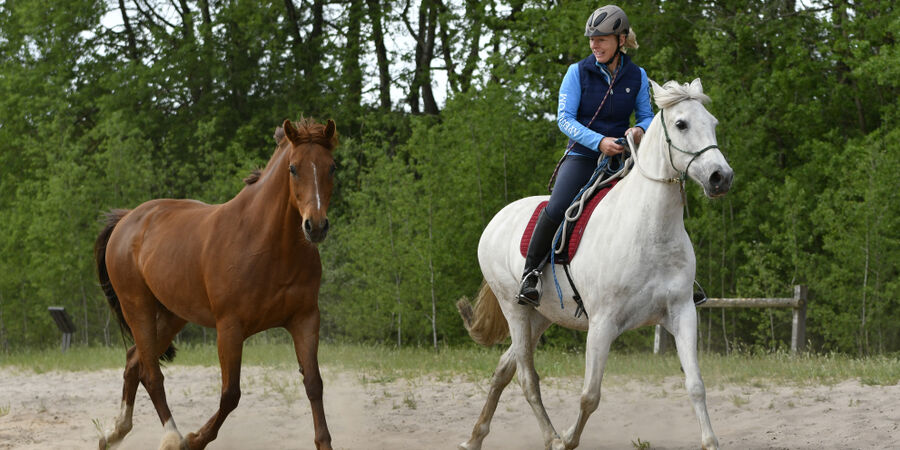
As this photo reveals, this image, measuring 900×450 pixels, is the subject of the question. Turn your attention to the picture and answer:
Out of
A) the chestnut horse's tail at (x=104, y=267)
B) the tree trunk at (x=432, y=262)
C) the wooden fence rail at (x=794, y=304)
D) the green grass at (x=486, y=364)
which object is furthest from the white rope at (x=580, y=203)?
the tree trunk at (x=432, y=262)

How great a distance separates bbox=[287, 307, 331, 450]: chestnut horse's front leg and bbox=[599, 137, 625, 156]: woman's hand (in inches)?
88.1

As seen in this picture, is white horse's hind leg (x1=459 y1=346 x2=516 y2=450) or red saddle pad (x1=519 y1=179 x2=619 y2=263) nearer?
red saddle pad (x1=519 y1=179 x2=619 y2=263)

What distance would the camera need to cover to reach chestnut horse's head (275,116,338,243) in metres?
5.66

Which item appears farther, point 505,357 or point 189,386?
point 189,386

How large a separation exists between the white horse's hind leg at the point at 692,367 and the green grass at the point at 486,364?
4.24 metres

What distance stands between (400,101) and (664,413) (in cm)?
2005

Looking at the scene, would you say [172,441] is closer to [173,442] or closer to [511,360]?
[173,442]

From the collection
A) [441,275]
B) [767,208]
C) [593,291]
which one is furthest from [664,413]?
[767,208]

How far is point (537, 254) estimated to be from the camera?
634cm

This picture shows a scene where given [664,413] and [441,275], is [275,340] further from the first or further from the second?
[664,413]

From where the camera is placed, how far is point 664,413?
8.58 m

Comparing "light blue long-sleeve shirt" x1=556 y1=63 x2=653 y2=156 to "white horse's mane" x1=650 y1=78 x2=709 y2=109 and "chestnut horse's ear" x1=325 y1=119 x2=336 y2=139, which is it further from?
"chestnut horse's ear" x1=325 y1=119 x2=336 y2=139

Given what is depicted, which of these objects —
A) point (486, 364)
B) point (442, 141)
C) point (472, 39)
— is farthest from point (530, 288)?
point (472, 39)

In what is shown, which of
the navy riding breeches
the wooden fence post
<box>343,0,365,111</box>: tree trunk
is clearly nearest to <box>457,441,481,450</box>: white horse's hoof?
the navy riding breeches
